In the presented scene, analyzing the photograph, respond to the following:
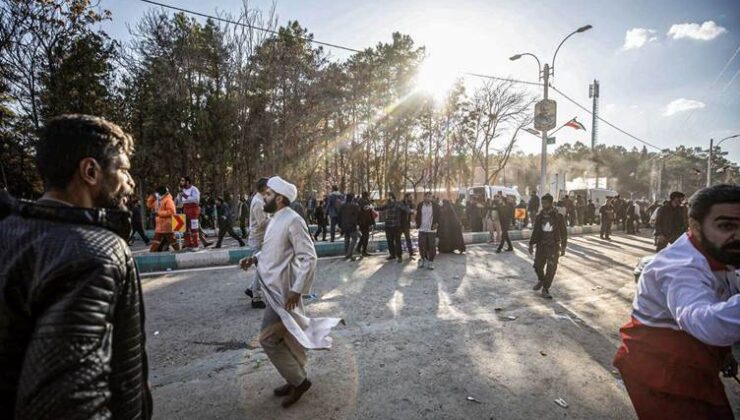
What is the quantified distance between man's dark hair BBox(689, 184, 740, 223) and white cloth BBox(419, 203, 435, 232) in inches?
278

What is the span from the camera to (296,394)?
2.97 m

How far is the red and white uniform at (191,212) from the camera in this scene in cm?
1002

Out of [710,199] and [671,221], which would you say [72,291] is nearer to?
[710,199]

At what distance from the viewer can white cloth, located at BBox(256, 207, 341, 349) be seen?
3049 millimetres

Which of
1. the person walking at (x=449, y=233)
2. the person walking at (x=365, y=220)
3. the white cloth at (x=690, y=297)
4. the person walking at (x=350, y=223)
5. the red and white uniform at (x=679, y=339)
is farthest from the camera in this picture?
the person walking at (x=449, y=233)

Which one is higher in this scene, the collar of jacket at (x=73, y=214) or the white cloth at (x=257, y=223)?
the collar of jacket at (x=73, y=214)

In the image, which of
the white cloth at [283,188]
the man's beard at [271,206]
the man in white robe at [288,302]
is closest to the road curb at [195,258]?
the man's beard at [271,206]

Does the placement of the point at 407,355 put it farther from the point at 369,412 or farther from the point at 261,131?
the point at 261,131

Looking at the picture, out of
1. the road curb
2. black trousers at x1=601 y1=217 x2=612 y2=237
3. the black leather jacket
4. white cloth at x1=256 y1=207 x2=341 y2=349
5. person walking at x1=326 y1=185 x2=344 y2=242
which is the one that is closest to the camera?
the black leather jacket

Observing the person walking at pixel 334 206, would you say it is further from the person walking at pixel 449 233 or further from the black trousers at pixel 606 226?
the black trousers at pixel 606 226

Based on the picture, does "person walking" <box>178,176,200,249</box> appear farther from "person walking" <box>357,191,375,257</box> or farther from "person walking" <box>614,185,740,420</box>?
"person walking" <box>614,185,740,420</box>

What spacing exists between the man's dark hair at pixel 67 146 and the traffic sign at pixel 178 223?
9.55 m

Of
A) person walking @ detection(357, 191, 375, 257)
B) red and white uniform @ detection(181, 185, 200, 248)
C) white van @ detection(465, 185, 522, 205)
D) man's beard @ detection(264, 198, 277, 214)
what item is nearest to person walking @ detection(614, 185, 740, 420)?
man's beard @ detection(264, 198, 277, 214)

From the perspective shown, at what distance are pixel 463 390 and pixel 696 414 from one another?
1795 millimetres
